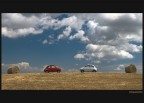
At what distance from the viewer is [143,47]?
12391 mm

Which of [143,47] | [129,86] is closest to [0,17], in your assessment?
[143,47]
